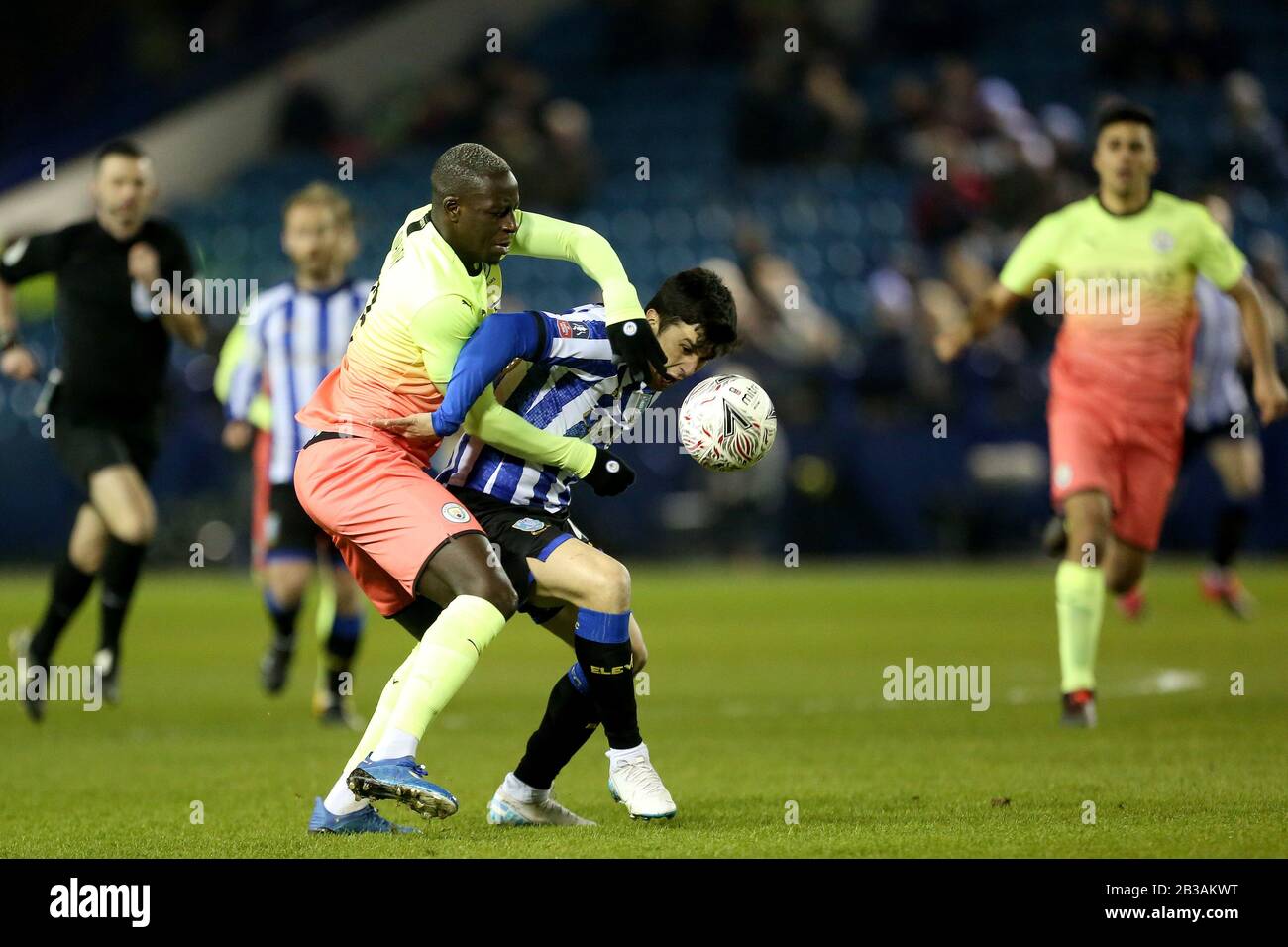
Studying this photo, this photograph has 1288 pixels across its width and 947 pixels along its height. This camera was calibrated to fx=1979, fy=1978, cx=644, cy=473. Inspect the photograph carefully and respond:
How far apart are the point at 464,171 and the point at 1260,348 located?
456 centimetres

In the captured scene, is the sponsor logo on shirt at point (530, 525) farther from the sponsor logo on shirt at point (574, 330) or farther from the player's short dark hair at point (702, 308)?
the player's short dark hair at point (702, 308)

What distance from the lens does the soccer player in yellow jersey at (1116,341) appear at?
9.07 m

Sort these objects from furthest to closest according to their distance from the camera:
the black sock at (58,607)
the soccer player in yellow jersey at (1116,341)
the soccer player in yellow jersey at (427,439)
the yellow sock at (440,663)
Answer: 1. the black sock at (58,607)
2. the soccer player in yellow jersey at (1116,341)
3. the soccer player in yellow jersey at (427,439)
4. the yellow sock at (440,663)

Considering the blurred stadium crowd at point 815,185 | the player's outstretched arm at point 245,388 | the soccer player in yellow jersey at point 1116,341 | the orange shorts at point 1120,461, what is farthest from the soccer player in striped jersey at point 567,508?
the blurred stadium crowd at point 815,185

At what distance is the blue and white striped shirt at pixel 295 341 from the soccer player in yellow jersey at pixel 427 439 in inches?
152

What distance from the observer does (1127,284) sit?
9305mm

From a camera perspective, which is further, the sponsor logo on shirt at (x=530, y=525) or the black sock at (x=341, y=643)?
the black sock at (x=341, y=643)

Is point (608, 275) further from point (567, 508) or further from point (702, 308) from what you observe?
point (567, 508)

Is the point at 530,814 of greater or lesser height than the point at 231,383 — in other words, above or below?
below

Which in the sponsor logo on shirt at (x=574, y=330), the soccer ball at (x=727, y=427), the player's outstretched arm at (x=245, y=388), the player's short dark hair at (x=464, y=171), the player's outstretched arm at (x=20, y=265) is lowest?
the soccer ball at (x=727, y=427)

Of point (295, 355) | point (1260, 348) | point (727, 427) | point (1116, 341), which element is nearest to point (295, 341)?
point (295, 355)

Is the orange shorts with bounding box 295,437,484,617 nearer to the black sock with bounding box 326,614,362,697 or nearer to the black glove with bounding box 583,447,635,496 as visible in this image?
the black glove with bounding box 583,447,635,496

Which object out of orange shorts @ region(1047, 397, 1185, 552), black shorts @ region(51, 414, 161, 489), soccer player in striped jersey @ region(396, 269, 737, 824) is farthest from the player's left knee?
black shorts @ region(51, 414, 161, 489)

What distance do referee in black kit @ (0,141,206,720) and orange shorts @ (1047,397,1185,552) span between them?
428 centimetres
